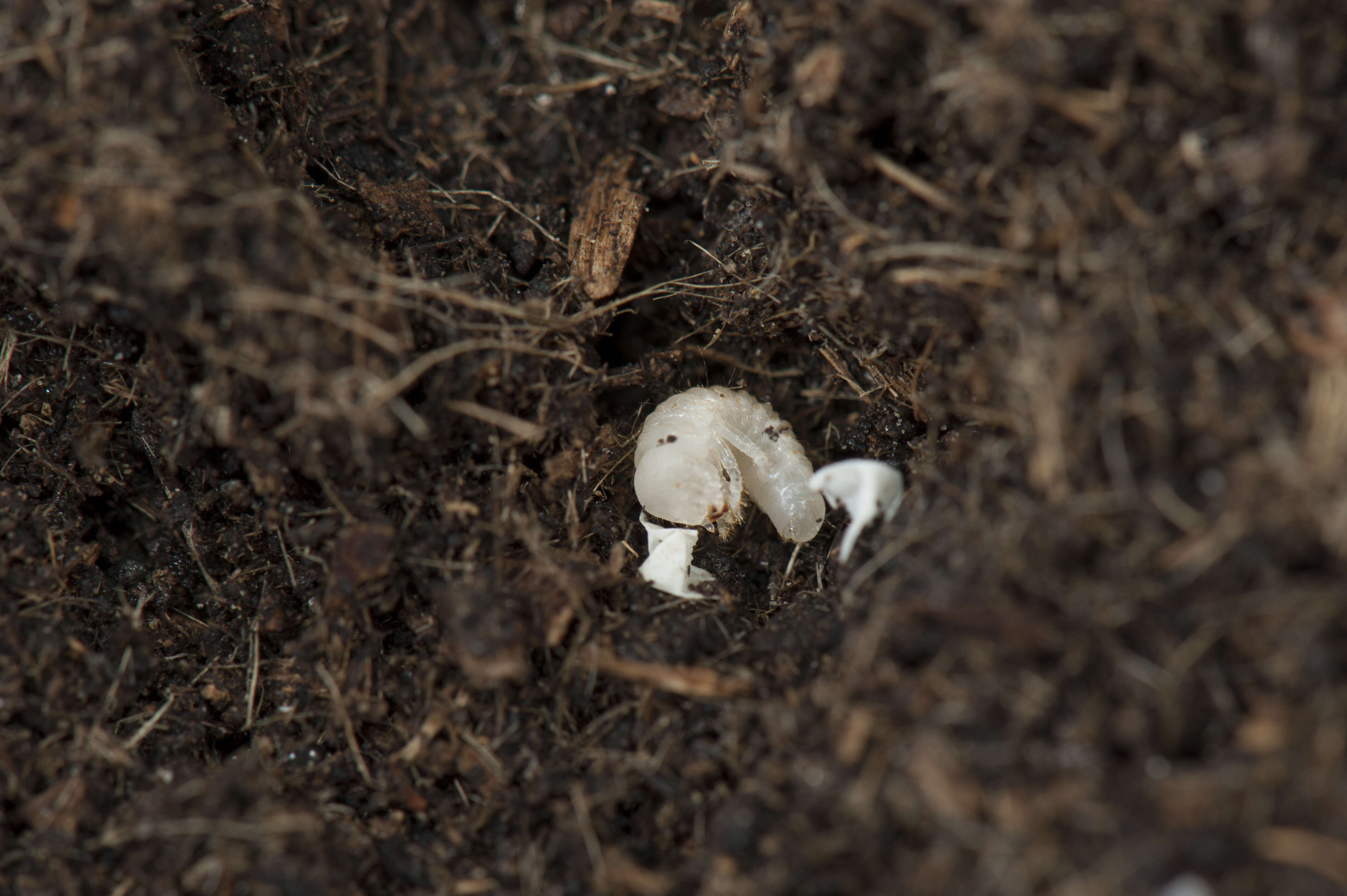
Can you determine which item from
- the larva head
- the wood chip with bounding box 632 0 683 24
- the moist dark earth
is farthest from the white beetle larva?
the wood chip with bounding box 632 0 683 24

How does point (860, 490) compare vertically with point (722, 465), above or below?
above

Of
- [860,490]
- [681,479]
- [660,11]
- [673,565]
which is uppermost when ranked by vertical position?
[660,11]

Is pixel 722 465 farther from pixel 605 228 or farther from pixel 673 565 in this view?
pixel 605 228

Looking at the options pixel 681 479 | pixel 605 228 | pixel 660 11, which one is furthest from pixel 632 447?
pixel 660 11

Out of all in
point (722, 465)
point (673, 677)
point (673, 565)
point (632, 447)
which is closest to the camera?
point (673, 677)

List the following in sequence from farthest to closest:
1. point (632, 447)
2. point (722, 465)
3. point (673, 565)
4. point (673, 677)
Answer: point (632, 447) → point (722, 465) → point (673, 565) → point (673, 677)

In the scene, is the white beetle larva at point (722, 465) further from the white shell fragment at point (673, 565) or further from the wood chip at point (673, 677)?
the wood chip at point (673, 677)
